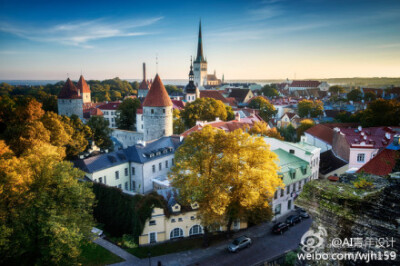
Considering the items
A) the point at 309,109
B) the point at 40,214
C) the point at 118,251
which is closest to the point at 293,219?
the point at 118,251

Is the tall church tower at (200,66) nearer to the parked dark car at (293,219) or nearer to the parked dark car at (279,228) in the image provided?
the parked dark car at (293,219)

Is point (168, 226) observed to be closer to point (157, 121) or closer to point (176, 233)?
point (176, 233)

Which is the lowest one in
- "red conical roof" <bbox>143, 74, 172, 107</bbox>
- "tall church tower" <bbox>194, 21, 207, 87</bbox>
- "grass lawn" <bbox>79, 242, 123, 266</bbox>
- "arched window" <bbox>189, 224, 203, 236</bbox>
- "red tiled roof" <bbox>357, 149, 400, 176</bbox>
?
"grass lawn" <bbox>79, 242, 123, 266</bbox>

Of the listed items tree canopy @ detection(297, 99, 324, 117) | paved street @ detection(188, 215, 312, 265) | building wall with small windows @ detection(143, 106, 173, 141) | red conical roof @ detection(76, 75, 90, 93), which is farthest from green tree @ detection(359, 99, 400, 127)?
red conical roof @ detection(76, 75, 90, 93)

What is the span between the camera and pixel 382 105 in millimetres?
37125

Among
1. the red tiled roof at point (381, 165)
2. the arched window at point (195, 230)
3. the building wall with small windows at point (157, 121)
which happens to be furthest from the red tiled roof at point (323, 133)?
the arched window at point (195, 230)

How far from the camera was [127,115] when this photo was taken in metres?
48.7

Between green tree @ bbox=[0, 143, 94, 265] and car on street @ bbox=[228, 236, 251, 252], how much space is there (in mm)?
8524

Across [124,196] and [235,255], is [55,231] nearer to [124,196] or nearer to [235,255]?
[124,196]

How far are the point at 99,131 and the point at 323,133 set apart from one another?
26920mm

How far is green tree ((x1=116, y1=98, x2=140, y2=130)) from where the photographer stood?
4831 cm

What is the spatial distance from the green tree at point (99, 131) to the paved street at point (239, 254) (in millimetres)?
19508

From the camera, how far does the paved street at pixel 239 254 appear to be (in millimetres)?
16312

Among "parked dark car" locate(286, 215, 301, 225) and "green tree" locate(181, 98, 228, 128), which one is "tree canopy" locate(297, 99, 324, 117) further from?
"parked dark car" locate(286, 215, 301, 225)
